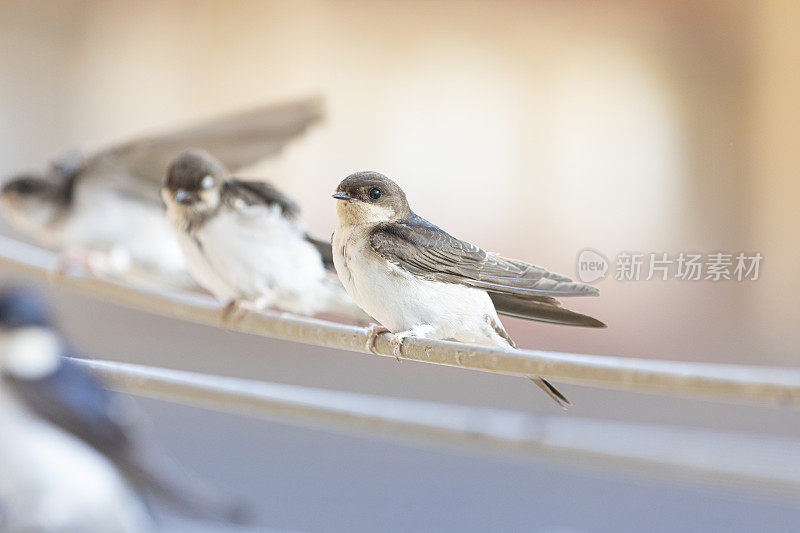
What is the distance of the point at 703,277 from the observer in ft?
1.57

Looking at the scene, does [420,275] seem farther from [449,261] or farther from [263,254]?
[263,254]

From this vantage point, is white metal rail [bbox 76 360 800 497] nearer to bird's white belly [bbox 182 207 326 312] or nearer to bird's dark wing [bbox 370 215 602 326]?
bird's white belly [bbox 182 207 326 312]

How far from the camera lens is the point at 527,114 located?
0.73 meters

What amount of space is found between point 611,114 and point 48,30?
84 cm

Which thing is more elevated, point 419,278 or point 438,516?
point 419,278

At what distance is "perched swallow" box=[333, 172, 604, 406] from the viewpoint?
1.48ft

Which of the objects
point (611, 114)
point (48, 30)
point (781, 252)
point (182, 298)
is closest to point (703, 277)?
point (781, 252)

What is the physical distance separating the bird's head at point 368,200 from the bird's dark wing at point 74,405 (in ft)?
2.33

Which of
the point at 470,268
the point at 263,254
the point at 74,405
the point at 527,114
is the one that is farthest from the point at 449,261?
the point at 74,405

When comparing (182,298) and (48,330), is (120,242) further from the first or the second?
(48,330)

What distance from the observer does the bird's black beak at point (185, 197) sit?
0.59 metres

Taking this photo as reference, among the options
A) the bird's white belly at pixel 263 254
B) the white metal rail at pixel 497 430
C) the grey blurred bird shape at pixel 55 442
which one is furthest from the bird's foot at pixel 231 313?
the grey blurred bird shape at pixel 55 442

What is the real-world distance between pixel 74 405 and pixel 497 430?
Result: 49 cm

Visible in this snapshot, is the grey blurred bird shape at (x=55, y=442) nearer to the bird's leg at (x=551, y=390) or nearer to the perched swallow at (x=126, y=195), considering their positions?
the perched swallow at (x=126, y=195)
